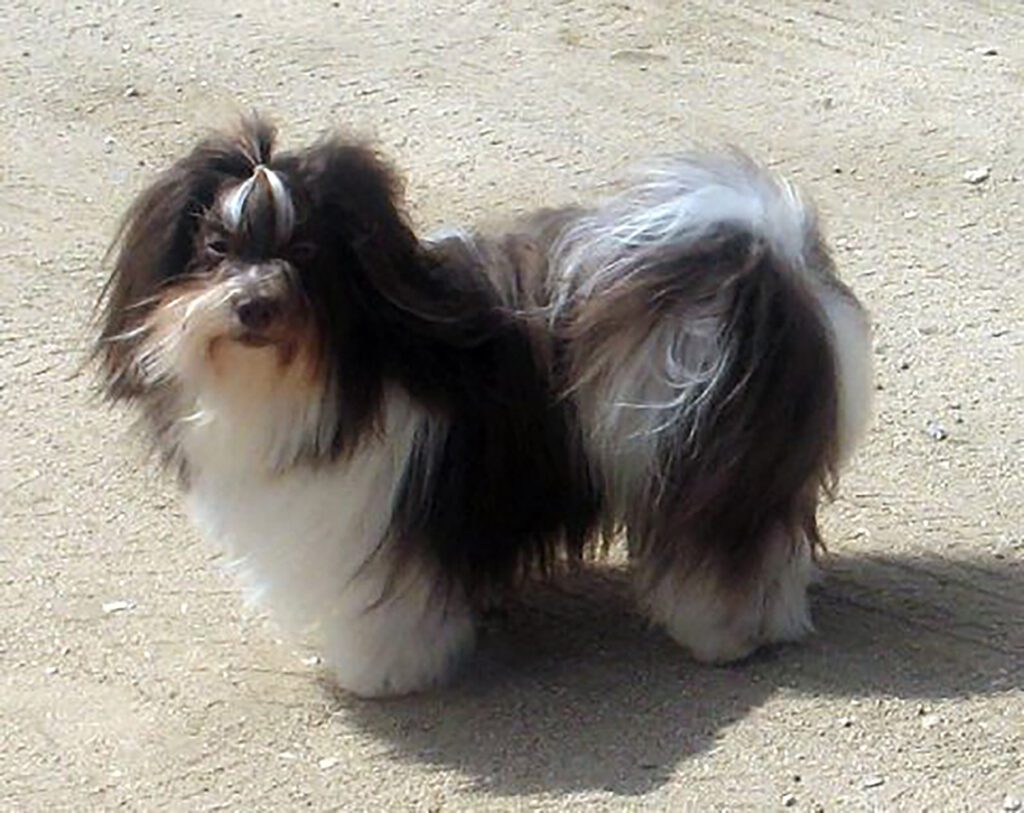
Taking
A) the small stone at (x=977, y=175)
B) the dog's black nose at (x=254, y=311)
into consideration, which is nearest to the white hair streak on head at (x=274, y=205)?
the dog's black nose at (x=254, y=311)

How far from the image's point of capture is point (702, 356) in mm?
4750

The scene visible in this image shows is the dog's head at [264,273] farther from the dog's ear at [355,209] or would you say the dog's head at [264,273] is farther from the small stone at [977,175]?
the small stone at [977,175]

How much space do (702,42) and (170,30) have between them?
2.03 metres

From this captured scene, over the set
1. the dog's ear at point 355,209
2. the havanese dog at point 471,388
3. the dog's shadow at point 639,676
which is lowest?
the dog's shadow at point 639,676

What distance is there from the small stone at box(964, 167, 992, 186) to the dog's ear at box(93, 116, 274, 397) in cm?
351

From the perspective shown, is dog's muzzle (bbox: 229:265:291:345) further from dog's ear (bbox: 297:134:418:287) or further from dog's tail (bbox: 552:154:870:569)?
dog's tail (bbox: 552:154:870:569)

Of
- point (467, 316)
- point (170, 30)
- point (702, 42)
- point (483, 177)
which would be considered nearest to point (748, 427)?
point (467, 316)

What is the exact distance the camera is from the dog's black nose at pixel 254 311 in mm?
4402

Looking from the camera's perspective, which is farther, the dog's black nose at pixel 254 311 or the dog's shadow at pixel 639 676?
the dog's shadow at pixel 639 676

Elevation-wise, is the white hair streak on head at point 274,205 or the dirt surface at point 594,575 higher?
the white hair streak on head at point 274,205

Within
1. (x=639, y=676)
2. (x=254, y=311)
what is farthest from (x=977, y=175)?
(x=254, y=311)

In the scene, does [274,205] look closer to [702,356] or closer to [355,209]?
[355,209]

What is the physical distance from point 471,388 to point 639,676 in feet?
2.45

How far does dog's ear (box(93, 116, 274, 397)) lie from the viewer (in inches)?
180
